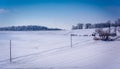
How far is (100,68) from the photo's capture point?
3904 mm

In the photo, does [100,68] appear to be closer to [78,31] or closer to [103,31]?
[103,31]

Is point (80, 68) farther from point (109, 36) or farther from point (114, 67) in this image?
point (109, 36)

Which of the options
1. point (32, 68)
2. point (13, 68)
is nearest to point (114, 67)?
point (32, 68)

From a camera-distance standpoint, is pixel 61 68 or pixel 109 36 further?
pixel 109 36

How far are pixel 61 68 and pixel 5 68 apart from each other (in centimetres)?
143

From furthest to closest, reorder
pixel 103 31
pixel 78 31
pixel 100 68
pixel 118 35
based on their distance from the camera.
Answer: pixel 78 31 → pixel 118 35 → pixel 103 31 → pixel 100 68

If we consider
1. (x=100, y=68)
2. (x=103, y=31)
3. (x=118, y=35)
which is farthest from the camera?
(x=118, y=35)

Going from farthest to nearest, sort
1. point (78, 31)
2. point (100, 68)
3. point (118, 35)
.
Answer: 1. point (78, 31)
2. point (118, 35)
3. point (100, 68)

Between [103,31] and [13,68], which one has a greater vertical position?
[103,31]

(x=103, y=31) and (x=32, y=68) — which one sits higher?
(x=103, y=31)

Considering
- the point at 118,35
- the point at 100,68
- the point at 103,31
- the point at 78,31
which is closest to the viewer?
the point at 100,68

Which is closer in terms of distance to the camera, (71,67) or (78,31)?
(71,67)

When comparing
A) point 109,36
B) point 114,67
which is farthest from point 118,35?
point 114,67

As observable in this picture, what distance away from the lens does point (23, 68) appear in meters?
4.03
